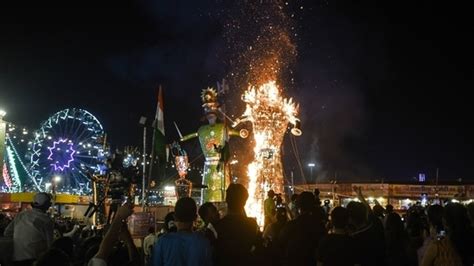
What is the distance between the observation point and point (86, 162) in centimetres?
4319

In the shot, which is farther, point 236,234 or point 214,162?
point 214,162

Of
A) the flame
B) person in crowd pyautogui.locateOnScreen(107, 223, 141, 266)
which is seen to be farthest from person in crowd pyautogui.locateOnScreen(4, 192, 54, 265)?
the flame

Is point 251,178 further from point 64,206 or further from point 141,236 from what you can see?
point 64,206

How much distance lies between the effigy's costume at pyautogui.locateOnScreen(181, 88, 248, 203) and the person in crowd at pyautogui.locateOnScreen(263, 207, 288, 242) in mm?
13234

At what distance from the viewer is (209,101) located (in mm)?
20969

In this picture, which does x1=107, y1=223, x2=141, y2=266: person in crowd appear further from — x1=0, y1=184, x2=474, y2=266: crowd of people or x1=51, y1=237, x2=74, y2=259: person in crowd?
x1=51, y1=237, x2=74, y2=259: person in crowd

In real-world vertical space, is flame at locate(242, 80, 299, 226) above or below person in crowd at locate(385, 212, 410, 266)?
above

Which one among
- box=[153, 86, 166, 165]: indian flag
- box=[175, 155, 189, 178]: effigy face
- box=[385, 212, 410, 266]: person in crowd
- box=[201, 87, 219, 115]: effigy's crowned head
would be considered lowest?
box=[385, 212, 410, 266]: person in crowd

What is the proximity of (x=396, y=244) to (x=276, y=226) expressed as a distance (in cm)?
159

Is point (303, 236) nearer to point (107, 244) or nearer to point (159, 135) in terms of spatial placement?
point (107, 244)

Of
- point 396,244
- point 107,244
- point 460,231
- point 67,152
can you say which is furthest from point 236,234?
point 67,152

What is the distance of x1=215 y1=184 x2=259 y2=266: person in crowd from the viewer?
475 centimetres

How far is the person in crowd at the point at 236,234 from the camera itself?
15.6 feet

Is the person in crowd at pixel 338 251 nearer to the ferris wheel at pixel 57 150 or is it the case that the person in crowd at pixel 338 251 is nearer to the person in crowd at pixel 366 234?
the person in crowd at pixel 366 234
